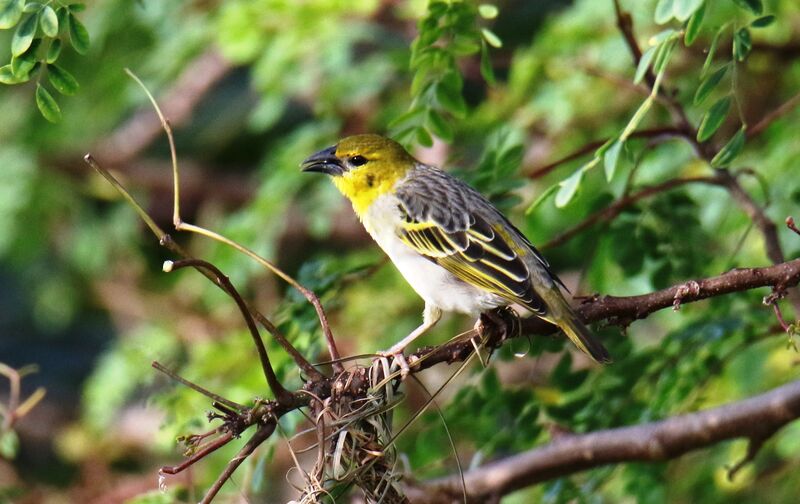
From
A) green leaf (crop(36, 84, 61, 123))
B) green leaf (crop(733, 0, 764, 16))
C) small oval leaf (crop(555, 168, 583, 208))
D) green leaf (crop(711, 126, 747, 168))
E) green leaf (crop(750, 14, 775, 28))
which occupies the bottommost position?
green leaf (crop(711, 126, 747, 168))

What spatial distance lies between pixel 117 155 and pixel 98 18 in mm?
1685

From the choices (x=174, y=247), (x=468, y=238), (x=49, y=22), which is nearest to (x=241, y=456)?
(x=174, y=247)

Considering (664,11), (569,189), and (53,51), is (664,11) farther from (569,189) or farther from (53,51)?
(53,51)

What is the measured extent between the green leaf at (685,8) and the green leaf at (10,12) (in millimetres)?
1792

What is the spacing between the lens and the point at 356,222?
7.10 m

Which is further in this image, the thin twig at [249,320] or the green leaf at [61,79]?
the green leaf at [61,79]

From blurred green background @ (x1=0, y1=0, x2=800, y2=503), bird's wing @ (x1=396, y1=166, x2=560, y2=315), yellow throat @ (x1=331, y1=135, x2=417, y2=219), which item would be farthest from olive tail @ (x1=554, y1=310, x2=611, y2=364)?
yellow throat @ (x1=331, y1=135, x2=417, y2=219)

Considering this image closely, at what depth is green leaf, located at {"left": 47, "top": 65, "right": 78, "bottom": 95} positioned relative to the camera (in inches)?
135

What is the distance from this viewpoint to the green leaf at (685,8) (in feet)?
9.94

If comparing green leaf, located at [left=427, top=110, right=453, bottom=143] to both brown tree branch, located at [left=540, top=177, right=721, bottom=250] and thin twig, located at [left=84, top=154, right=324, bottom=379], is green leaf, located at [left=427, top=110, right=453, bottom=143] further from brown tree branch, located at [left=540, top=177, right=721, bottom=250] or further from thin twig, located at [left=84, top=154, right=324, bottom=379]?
thin twig, located at [left=84, top=154, right=324, bottom=379]

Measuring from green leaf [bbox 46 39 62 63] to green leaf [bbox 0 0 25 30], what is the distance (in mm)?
153

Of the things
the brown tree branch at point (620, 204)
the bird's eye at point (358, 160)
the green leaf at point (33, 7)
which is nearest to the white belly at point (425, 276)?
the bird's eye at point (358, 160)

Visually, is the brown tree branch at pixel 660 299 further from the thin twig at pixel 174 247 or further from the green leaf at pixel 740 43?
the green leaf at pixel 740 43

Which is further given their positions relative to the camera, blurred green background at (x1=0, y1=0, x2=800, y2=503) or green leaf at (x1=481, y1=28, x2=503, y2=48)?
blurred green background at (x1=0, y1=0, x2=800, y2=503)
